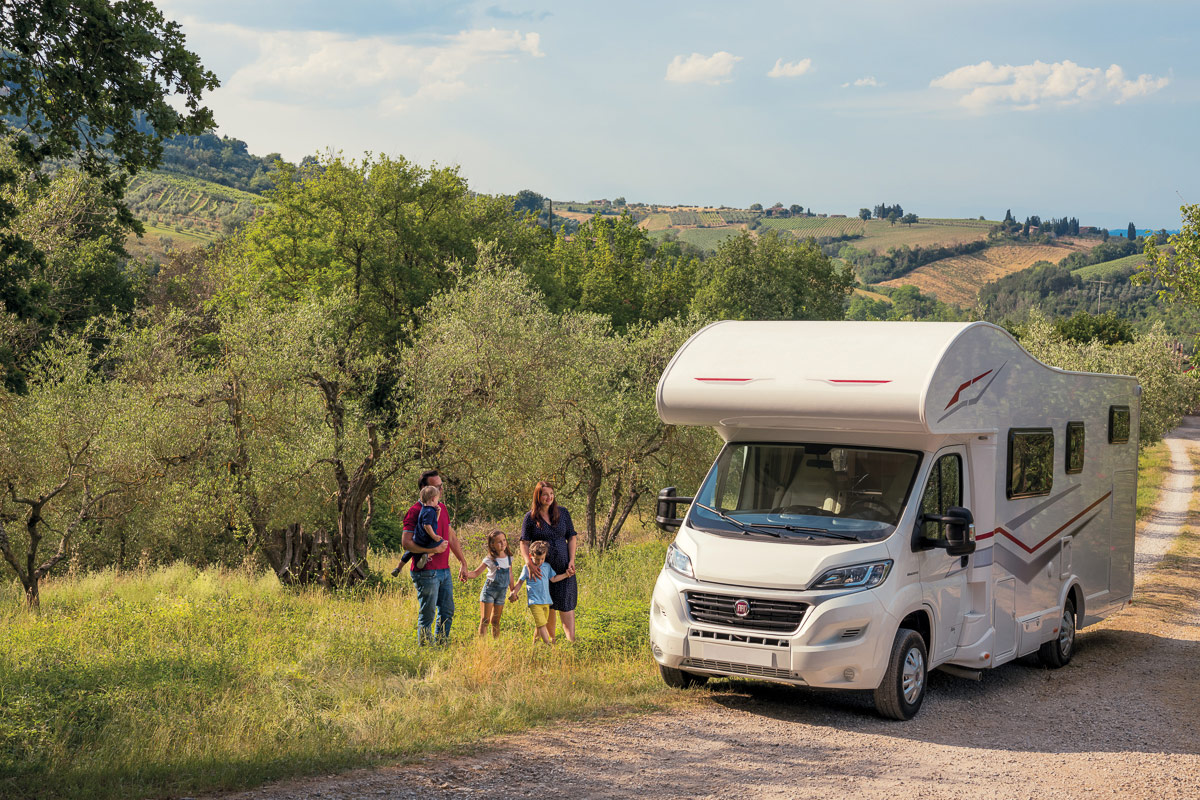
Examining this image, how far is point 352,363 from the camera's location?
17016mm

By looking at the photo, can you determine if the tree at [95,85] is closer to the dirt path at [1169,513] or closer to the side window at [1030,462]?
the side window at [1030,462]

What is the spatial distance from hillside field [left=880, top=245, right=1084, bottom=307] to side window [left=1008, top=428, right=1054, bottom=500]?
522 ft

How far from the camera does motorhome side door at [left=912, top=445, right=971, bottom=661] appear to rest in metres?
8.12

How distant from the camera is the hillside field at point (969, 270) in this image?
169m

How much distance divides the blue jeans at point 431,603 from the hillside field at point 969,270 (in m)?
161

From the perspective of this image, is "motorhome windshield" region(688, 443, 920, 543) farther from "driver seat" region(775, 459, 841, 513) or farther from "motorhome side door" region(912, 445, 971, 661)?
"motorhome side door" region(912, 445, 971, 661)

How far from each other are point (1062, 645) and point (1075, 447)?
2206mm

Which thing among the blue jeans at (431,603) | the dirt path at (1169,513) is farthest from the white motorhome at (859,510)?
the dirt path at (1169,513)

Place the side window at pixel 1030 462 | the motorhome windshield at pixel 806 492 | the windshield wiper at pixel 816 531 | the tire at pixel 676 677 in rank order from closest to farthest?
the windshield wiper at pixel 816 531 → the motorhome windshield at pixel 806 492 → the tire at pixel 676 677 → the side window at pixel 1030 462

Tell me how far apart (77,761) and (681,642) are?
4.37 m

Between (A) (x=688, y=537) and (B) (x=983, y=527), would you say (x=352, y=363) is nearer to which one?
(A) (x=688, y=537)

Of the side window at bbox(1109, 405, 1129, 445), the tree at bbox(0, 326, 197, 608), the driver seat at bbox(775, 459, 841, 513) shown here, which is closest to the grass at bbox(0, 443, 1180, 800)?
the driver seat at bbox(775, 459, 841, 513)

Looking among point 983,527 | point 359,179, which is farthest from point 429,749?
point 359,179

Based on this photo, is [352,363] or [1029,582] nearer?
[1029,582]
